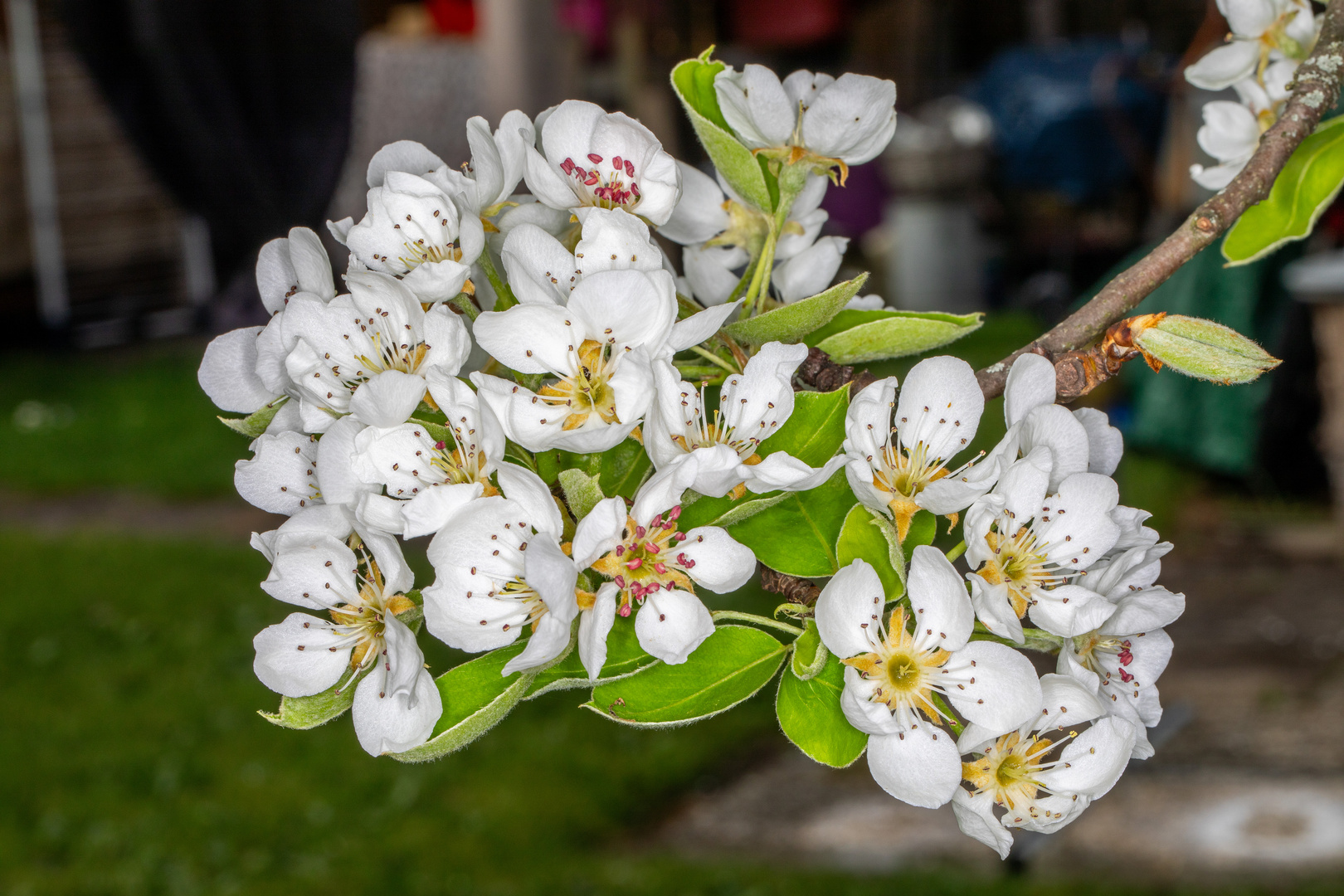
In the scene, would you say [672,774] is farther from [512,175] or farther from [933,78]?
[933,78]

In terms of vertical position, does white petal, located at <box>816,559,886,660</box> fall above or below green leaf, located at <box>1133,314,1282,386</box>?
below

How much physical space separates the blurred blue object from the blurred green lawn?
3.25m

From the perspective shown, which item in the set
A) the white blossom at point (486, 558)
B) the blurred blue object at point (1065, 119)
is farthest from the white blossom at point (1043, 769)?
the blurred blue object at point (1065, 119)

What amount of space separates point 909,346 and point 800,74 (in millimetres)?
172

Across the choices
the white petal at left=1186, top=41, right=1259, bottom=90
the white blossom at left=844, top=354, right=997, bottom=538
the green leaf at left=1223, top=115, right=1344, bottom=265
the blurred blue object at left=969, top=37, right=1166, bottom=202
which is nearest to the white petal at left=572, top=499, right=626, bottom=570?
the white blossom at left=844, top=354, right=997, bottom=538

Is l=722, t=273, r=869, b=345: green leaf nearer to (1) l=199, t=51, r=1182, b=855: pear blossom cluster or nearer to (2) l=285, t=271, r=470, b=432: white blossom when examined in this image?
(1) l=199, t=51, r=1182, b=855: pear blossom cluster

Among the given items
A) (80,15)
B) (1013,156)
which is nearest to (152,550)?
(80,15)

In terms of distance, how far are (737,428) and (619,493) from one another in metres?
Answer: 0.06

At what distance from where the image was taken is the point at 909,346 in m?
0.71

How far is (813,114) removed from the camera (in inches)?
27.5

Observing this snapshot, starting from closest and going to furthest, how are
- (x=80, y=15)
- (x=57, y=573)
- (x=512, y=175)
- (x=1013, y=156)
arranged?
(x=512, y=175) → (x=80, y=15) → (x=57, y=573) → (x=1013, y=156)

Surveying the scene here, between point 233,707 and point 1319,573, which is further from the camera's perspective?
point 1319,573

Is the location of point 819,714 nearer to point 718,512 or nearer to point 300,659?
point 718,512

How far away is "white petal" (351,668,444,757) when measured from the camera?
58 centimetres
